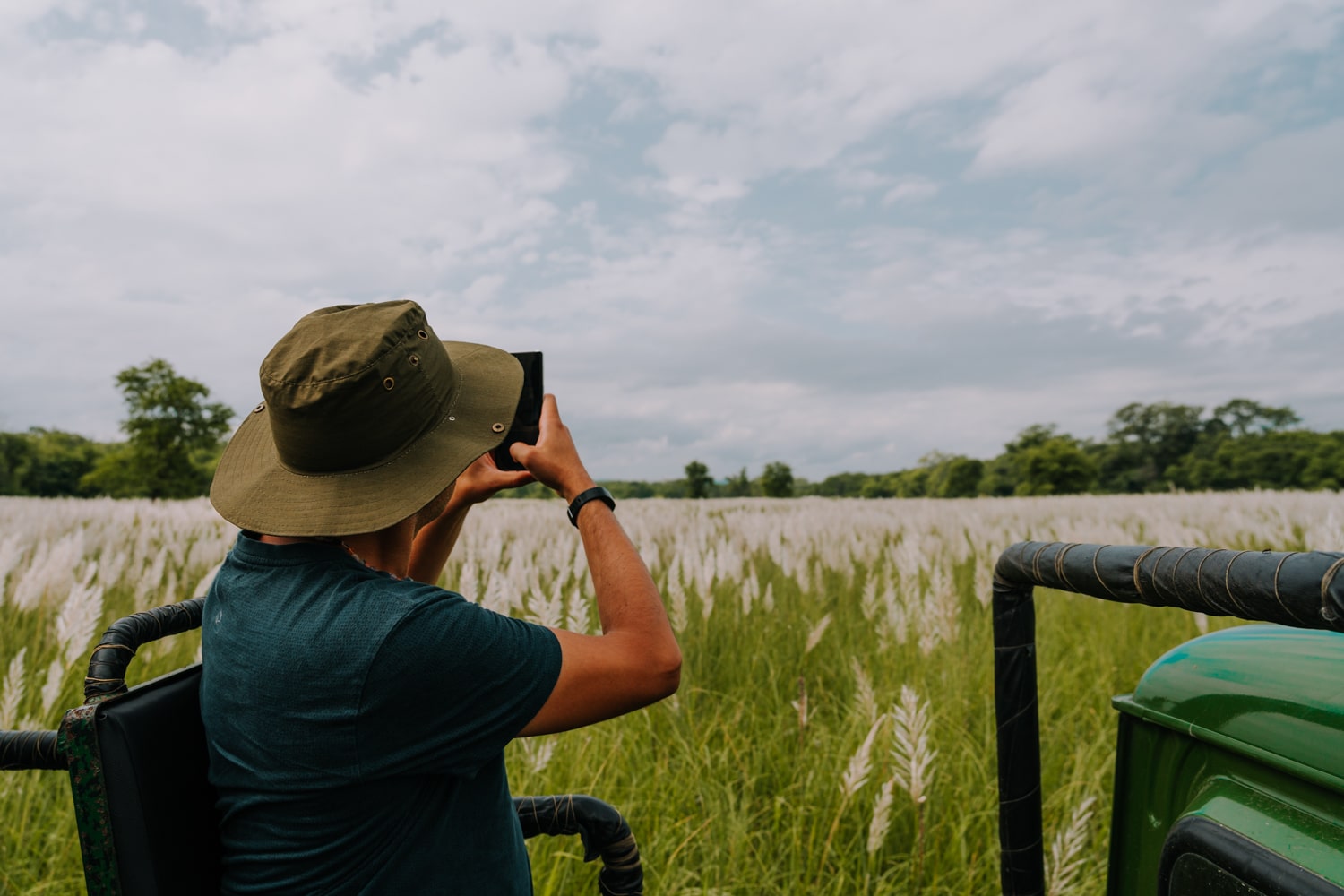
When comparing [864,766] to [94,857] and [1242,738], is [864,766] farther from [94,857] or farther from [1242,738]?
[94,857]

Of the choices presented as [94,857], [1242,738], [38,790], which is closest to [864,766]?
[1242,738]

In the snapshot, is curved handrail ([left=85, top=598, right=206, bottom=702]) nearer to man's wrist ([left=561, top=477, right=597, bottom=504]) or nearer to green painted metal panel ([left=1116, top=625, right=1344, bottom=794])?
man's wrist ([left=561, top=477, right=597, bottom=504])

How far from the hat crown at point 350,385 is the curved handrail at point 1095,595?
33.8 inches

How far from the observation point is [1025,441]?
8456cm

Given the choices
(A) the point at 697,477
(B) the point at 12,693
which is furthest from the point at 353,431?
(A) the point at 697,477

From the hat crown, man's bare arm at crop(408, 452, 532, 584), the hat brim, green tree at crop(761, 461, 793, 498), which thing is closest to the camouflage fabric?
the hat brim

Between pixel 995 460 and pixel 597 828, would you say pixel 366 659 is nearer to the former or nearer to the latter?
pixel 597 828

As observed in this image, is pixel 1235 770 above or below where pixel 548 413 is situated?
below

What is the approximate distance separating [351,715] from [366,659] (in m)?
0.09

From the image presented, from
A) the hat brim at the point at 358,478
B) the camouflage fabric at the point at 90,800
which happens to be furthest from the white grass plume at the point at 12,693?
the camouflage fabric at the point at 90,800

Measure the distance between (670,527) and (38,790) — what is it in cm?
540

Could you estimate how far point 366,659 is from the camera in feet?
3.27

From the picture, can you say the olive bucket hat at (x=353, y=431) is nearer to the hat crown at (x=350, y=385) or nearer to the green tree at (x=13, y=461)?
the hat crown at (x=350, y=385)

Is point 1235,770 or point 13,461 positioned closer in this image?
point 1235,770
